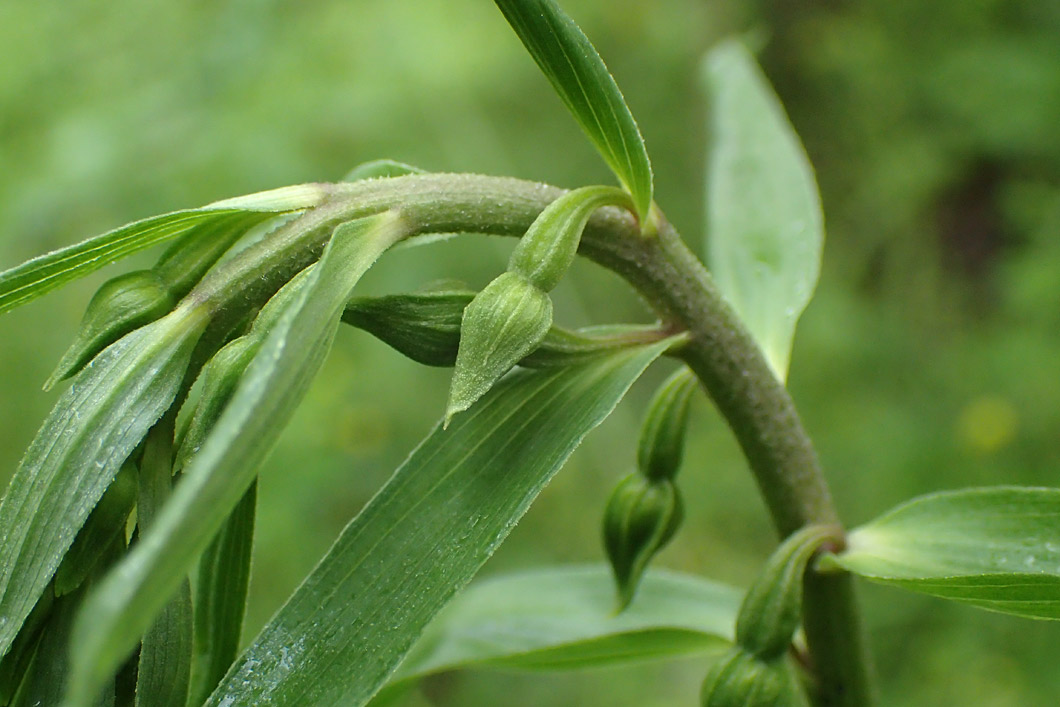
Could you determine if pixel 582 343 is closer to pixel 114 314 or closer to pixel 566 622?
pixel 114 314

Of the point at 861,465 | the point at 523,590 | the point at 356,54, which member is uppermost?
the point at 356,54

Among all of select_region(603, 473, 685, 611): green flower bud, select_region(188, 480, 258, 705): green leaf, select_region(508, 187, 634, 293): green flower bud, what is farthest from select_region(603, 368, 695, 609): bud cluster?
select_region(188, 480, 258, 705): green leaf

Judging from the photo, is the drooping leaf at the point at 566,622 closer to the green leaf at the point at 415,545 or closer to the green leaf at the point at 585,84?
the green leaf at the point at 415,545

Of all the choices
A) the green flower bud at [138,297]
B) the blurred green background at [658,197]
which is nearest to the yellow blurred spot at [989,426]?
the blurred green background at [658,197]

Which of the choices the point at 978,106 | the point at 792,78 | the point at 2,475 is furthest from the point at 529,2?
the point at 792,78

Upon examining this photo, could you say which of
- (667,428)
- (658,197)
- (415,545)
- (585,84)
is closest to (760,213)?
(667,428)

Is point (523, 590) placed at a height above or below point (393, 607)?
below

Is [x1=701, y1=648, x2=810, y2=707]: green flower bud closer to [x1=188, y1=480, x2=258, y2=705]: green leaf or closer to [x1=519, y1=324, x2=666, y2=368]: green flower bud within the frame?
[x1=519, y1=324, x2=666, y2=368]: green flower bud

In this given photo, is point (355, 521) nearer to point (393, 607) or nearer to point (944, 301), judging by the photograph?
point (393, 607)
